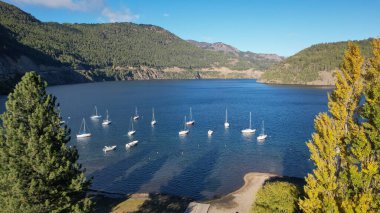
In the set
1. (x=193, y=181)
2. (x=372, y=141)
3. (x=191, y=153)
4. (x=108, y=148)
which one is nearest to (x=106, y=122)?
(x=108, y=148)

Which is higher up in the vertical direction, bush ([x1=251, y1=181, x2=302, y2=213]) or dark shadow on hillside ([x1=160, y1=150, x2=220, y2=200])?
bush ([x1=251, y1=181, x2=302, y2=213])

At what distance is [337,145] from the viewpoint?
27.3 meters

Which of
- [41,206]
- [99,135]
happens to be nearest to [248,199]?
[41,206]

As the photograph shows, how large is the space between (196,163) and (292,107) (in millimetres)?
112284

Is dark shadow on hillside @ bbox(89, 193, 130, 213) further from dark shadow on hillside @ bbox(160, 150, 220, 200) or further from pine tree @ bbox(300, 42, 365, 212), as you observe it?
pine tree @ bbox(300, 42, 365, 212)

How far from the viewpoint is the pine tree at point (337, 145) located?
2466 centimetres

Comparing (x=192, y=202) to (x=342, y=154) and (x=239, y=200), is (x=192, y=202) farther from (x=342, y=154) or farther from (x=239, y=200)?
(x=342, y=154)

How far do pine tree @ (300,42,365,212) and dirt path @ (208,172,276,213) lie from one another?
21888 millimetres

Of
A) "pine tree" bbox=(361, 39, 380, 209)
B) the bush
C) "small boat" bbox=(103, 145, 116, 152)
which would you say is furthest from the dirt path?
"small boat" bbox=(103, 145, 116, 152)

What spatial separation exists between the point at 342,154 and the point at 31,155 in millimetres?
26789

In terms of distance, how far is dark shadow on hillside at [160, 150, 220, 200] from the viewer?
6144cm

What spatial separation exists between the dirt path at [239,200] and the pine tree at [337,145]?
71.8ft

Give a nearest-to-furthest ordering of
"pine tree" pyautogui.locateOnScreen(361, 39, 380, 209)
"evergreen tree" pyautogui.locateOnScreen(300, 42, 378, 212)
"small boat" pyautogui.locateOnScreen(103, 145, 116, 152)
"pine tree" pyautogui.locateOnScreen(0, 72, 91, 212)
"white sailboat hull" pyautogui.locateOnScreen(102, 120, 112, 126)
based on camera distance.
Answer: "pine tree" pyautogui.locateOnScreen(361, 39, 380, 209)
"evergreen tree" pyautogui.locateOnScreen(300, 42, 378, 212)
"pine tree" pyautogui.locateOnScreen(0, 72, 91, 212)
"small boat" pyautogui.locateOnScreen(103, 145, 116, 152)
"white sailboat hull" pyautogui.locateOnScreen(102, 120, 112, 126)

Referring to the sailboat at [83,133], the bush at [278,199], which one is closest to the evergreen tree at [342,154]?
the bush at [278,199]
